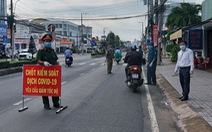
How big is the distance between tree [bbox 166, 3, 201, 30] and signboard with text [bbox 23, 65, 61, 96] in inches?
1746

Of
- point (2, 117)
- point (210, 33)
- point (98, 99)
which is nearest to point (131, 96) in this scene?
point (98, 99)

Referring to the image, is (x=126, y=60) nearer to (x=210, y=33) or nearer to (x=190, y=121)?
(x=190, y=121)

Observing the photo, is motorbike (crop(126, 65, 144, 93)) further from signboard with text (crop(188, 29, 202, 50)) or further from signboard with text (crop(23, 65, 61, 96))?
signboard with text (crop(188, 29, 202, 50))

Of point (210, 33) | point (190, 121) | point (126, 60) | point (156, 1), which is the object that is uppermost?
point (156, 1)

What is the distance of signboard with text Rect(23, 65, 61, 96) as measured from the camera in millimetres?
8664

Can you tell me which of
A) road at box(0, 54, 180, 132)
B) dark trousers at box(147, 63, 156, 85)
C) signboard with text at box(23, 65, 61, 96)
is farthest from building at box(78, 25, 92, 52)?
signboard with text at box(23, 65, 61, 96)

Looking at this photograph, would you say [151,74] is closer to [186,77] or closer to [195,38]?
[186,77]

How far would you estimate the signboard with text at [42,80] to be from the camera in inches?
341

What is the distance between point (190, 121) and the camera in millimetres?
7430

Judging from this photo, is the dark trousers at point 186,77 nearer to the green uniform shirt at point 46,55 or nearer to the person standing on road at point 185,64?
the person standing on road at point 185,64

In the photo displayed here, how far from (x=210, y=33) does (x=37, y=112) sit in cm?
1885

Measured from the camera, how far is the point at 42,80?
874 centimetres

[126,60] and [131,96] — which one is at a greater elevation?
[126,60]

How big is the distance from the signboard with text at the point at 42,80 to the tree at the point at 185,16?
146 feet
